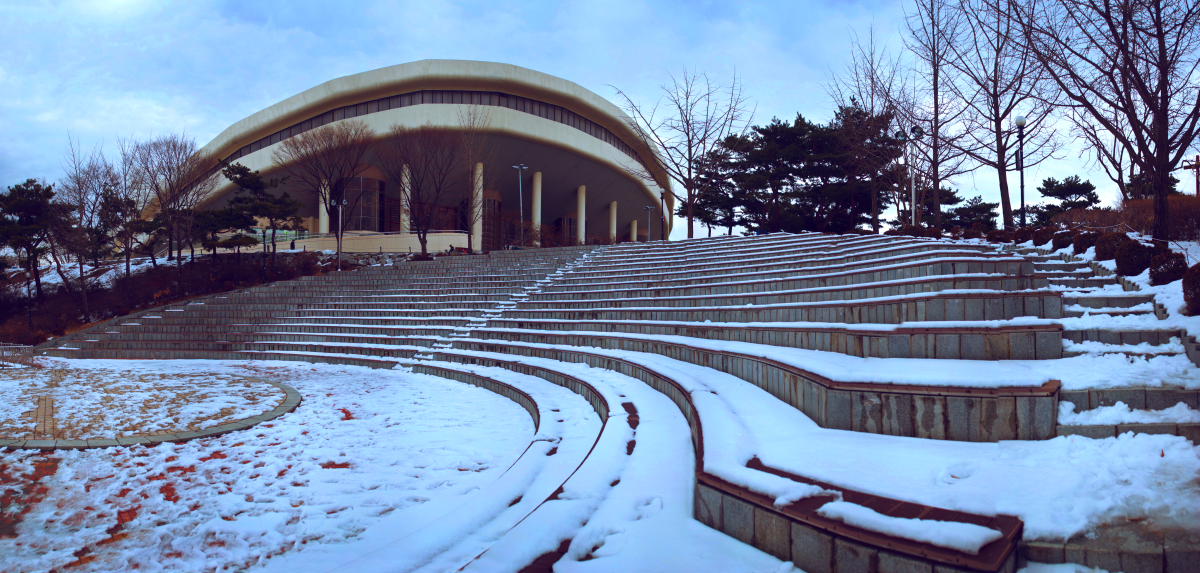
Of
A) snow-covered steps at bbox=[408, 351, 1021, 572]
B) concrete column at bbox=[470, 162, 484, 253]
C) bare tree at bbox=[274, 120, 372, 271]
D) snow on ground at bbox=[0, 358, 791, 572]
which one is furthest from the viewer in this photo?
concrete column at bbox=[470, 162, 484, 253]

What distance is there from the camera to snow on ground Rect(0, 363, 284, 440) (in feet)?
21.2

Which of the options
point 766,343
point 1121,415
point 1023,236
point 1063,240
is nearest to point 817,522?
point 1121,415

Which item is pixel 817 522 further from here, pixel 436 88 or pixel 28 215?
pixel 436 88

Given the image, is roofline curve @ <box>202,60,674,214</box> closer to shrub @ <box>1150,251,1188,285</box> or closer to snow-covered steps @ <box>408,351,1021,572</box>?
shrub @ <box>1150,251,1188,285</box>

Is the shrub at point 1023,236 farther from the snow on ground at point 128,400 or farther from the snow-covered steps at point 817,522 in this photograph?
the snow on ground at point 128,400

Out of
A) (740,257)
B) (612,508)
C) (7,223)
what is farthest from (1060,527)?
(7,223)

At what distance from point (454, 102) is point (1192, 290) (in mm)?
38100

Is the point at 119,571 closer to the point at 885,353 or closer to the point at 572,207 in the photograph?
the point at 885,353

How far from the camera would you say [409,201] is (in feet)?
103

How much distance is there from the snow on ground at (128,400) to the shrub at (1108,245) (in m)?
10.5

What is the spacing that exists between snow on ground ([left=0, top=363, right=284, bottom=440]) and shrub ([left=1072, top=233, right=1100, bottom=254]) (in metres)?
11.2

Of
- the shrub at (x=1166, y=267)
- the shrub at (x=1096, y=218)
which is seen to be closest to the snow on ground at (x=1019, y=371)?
the shrub at (x=1166, y=267)

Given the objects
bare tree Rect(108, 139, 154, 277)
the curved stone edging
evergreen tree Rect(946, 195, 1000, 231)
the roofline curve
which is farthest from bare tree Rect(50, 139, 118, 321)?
evergreen tree Rect(946, 195, 1000, 231)

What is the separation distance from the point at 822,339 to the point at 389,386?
6580mm
